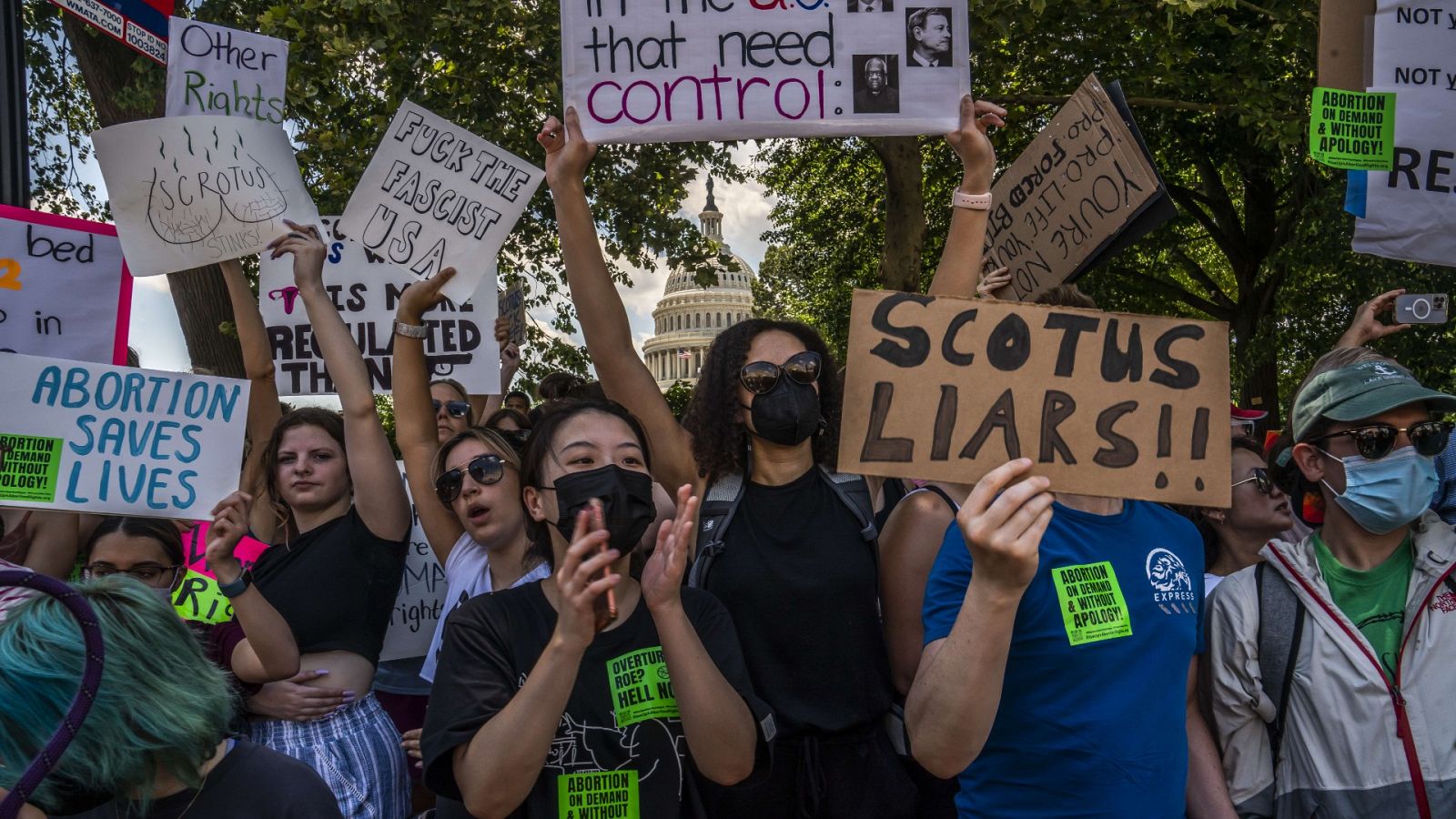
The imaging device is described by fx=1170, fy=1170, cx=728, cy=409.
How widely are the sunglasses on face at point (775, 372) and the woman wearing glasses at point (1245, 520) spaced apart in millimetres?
1633

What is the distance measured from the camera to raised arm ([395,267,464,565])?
4090mm

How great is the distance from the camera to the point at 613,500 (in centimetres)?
265

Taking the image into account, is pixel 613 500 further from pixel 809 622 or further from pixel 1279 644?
pixel 1279 644

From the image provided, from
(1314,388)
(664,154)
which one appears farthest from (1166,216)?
(664,154)

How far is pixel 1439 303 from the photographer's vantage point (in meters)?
4.21

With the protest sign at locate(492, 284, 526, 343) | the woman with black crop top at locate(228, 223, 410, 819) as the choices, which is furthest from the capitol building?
the woman with black crop top at locate(228, 223, 410, 819)

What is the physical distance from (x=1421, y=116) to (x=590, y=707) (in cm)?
377

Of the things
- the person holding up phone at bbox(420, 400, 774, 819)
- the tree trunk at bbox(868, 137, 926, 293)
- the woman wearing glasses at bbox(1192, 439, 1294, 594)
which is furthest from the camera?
the tree trunk at bbox(868, 137, 926, 293)

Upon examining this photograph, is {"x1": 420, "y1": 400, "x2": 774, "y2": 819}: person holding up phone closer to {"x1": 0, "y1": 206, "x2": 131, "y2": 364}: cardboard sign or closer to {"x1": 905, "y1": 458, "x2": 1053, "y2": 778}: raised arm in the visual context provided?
{"x1": 905, "y1": 458, "x2": 1053, "y2": 778}: raised arm

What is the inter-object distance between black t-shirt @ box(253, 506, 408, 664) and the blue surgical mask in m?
2.87

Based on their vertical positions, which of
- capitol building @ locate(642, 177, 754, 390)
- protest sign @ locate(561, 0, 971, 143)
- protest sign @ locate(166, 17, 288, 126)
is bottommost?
capitol building @ locate(642, 177, 754, 390)

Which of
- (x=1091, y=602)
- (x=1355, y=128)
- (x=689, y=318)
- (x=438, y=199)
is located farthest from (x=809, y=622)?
(x=689, y=318)

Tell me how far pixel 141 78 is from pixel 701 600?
8842 millimetres

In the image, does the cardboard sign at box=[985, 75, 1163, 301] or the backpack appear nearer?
the backpack
